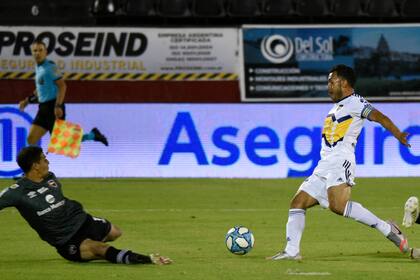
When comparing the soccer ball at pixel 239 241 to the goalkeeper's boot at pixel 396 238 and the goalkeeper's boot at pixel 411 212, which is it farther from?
the goalkeeper's boot at pixel 411 212

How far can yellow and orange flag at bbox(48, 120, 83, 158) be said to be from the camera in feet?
57.2

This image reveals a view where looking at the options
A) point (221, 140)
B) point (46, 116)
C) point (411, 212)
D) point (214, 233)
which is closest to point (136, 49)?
point (221, 140)

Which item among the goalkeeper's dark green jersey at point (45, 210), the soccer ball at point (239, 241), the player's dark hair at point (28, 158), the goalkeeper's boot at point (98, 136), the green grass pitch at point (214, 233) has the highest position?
the player's dark hair at point (28, 158)

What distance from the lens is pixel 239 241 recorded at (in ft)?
34.3

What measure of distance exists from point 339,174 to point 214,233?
7.97 ft

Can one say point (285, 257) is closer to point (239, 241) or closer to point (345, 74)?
point (239, 241)

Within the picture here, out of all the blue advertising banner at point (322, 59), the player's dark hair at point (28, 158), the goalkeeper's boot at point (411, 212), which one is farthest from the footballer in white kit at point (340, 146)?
the blue advertising banner at point (322, 59)

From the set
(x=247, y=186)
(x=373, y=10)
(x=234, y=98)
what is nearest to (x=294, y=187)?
(x=247, y=186)

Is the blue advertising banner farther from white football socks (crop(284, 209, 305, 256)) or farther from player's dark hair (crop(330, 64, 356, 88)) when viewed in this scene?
white football socks (crop(284, 209, 305, 256))

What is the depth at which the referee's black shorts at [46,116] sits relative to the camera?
1742 cm

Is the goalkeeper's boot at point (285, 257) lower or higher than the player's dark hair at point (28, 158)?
lower

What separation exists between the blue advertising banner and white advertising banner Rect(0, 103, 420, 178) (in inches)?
126

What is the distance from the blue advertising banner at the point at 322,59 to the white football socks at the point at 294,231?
11.4 m

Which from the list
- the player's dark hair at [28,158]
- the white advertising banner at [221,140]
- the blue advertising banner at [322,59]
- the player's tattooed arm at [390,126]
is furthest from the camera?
the blue advertising banner at [322,59]
